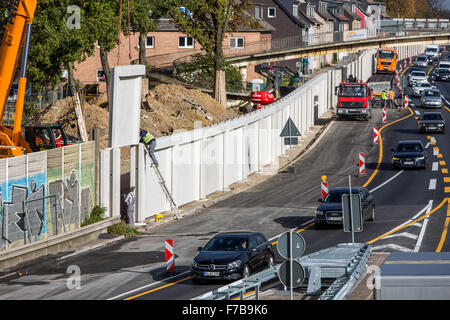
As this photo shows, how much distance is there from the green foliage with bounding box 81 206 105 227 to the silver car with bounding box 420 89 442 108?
4890cm

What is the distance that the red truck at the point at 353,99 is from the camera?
67.5 metres

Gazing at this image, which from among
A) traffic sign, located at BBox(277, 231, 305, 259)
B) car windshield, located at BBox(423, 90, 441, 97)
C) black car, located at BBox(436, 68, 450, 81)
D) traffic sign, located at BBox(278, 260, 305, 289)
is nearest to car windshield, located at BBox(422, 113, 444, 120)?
car windshield, located at BBox(423, 90, 441, 97)

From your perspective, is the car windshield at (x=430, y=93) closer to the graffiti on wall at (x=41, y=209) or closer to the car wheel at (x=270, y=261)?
the graffiti on wall at (x=41, y=209)

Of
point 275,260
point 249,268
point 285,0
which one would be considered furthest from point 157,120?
point 285,0

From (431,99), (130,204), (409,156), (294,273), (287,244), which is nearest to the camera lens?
(294,273)

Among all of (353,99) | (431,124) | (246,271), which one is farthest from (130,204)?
(353,99)

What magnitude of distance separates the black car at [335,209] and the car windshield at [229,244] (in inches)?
338

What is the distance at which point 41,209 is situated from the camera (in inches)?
1141

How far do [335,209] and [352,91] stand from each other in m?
35.9

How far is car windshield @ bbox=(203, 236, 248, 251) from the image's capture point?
24891 mm

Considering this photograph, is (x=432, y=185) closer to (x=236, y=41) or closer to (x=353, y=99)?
(x=353, y=99)

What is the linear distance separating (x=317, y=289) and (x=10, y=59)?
1554 centimetres

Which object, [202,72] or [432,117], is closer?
[432,117]

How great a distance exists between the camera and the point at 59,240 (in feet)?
96.4
